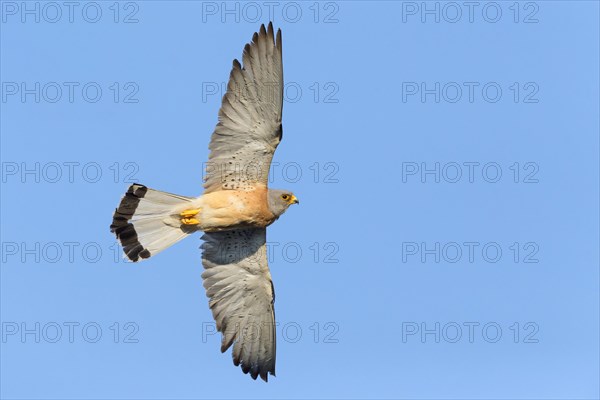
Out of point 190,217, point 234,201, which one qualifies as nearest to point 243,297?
point 190,217

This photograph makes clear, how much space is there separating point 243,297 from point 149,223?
2.21 metres

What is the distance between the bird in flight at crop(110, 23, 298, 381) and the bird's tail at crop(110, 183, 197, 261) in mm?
14

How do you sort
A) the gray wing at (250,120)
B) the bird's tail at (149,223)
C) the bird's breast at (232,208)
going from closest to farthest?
the gray wing at (250,120), the bird's breast at (232,208), the bird's tail at (149,223)

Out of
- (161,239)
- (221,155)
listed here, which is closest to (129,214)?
(161,239)

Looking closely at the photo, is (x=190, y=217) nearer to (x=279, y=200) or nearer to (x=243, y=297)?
(x=279, y=200)

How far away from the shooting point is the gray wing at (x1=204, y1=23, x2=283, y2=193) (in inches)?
630

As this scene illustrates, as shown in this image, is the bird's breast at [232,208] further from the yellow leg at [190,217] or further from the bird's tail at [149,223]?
the bird's tail at [149,223]

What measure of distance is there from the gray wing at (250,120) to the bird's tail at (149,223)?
0.64 meters

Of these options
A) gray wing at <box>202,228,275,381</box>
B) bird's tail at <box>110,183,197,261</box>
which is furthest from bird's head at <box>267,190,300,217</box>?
bird's tail at <box>110,183,197,261</box>

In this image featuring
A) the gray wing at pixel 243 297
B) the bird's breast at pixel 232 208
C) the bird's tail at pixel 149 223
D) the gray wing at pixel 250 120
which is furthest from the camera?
the gray wing at pixel 243 297

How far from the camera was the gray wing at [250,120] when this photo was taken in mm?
15992

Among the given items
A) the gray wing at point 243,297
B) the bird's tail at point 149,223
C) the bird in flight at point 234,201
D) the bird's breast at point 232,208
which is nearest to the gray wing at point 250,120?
the bird in flight at point 234,201

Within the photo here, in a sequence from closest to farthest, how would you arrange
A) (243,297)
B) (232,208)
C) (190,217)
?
(232,208) < (190,217) < (243,297)

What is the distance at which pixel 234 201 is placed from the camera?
16.4 meters
